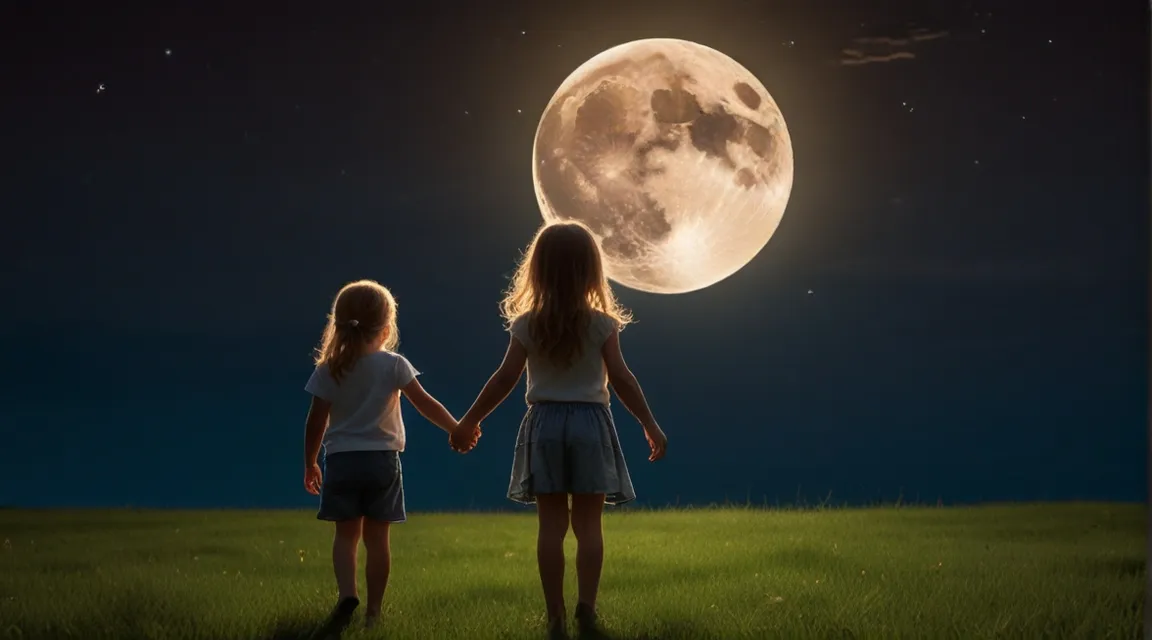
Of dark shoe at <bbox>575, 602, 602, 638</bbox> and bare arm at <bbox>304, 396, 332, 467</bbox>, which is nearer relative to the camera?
dark shoe at <bbox>575, 602, 602, 638</bbox>

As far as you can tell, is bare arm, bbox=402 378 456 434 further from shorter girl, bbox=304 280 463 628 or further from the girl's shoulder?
the girl's shoulder

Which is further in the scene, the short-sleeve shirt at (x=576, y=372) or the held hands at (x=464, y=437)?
the held hands at (x=464, y=437)

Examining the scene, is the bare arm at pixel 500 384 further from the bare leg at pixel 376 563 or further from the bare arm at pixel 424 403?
the bare leg at pixel 376 563

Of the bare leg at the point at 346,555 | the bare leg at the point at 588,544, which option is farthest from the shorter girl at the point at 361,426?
the bare leg at the point at 588,544

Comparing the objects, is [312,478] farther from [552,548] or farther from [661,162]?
[661,162]

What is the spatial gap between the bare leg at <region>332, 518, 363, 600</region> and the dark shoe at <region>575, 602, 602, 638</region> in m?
1.32

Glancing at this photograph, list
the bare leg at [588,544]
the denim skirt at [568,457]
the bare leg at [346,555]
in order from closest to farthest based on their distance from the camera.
Answer: the denim skirt at [568,457] → the bare leg at [588,544] → the bare leg at [346,555]

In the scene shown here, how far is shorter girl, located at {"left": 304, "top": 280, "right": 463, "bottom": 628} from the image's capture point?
6.64 metres

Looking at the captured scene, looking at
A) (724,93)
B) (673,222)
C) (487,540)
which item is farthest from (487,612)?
(724,93)

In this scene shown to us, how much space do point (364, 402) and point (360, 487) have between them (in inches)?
19.4

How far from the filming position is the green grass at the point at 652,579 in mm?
6535

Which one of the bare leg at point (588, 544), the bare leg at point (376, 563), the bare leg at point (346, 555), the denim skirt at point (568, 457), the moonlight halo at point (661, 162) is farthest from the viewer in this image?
the moonlight halo at point (661, 162)

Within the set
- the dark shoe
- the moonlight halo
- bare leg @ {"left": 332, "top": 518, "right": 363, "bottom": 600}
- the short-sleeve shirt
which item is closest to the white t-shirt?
bare leg @ {"left": 332, "top": 518, "right": 363, "bottom": 600}

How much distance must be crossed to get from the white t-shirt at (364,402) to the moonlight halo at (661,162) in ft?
21.1
